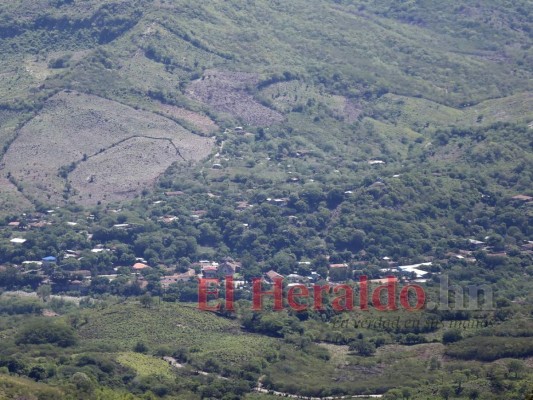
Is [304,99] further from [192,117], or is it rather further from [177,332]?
[177,332]

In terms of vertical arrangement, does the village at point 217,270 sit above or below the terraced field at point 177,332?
above

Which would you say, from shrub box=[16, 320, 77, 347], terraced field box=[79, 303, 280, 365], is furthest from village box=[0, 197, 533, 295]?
shrub box=[16, 320, 77, 347]

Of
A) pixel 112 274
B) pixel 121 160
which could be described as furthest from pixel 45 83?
pixel 112 274

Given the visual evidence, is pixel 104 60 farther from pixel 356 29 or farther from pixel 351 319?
pixel 351 319

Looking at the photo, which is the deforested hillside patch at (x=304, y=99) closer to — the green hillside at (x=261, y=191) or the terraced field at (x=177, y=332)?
the green hillside at (x=261, y=191)

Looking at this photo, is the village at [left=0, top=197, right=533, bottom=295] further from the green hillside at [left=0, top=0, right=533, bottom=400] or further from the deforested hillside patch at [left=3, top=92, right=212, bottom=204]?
the deforested hillside patch at [left=3, top=92, right=212, bottom=204]

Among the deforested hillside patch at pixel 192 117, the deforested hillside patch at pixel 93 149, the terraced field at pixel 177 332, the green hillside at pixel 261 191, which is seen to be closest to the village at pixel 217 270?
the green hillside at pixel 261 191
